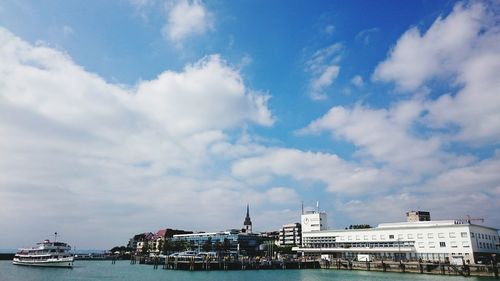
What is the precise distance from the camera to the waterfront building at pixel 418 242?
85.4 meters

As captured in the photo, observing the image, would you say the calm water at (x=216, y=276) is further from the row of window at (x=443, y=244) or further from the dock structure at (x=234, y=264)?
the row of window at (x=443, y=244)

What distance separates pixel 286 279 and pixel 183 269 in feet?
111

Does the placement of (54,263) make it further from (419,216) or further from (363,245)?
(419,216)

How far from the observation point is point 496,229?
99188mm

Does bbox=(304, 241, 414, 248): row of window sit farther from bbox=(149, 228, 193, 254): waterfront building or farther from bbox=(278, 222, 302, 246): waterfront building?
bbox=(149, 228, 193, 254): waterfront building

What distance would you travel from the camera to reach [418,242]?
9375 cm

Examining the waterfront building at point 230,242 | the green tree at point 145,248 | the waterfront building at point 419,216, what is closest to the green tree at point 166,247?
the waterfront building at point 230,242

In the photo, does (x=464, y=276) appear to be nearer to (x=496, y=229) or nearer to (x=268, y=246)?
(x=496, y=229)

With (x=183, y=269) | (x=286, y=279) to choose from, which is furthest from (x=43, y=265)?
(x=286, y=279)

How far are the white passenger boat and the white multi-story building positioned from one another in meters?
69.6

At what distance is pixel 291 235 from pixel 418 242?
267 ft

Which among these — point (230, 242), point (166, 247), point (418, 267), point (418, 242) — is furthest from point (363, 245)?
point (166, 247)

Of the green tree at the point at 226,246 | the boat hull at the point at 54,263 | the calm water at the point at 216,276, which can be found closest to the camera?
the calm water at the point at 216,276

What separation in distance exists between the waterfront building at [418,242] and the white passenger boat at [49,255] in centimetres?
6702
